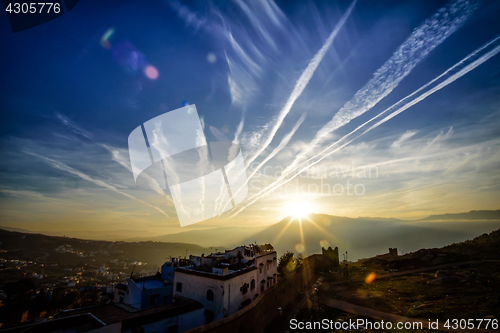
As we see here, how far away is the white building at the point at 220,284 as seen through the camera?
21.7m

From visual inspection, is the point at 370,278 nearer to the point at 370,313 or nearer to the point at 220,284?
the point at 370,313

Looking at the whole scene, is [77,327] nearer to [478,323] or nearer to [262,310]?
[262,310]

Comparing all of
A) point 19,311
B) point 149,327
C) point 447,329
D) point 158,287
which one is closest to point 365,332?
point 447,329

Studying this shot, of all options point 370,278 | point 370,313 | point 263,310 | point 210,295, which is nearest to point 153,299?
point 210,295

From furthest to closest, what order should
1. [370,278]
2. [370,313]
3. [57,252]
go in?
[57,252] → [370,278] → [370,313]

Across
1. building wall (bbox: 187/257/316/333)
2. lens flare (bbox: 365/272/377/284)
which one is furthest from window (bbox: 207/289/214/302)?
lens flare (bbox: 365/272/377/284)

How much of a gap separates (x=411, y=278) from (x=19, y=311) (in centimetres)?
6965

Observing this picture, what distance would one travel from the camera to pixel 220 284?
21844mm

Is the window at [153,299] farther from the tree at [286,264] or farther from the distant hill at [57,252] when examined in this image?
the distant hill at [57,252]

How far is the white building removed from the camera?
21672mm

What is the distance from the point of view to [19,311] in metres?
38.4

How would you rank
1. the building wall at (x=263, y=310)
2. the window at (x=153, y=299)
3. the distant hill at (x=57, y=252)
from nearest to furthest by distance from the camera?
the building wall at (x=263, y=310), the window at (x=153, y=299), the distant hill at (x=57, y=252)

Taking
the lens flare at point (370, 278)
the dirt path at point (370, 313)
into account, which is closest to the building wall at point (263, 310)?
the dirt path at point (370, 313)

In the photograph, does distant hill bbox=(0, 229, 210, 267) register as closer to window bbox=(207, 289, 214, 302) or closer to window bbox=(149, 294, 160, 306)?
window bbox=(149, 294, 160, 306)
